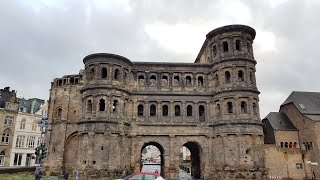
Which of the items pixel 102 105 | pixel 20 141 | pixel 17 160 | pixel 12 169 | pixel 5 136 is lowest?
pixel 12 169

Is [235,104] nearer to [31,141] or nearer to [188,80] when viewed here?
[188,80]

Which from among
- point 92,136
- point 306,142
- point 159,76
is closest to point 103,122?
point 92,136

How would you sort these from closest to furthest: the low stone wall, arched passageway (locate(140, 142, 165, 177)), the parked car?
the parked car, arched passageway (locate(140, 142, 165, 177)), the low stone wall

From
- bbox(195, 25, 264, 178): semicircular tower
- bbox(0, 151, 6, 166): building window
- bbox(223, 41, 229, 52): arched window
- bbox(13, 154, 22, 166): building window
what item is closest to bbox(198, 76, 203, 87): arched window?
bbox(195, 25, 264, 178): semicircular tower

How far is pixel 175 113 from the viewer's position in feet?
120

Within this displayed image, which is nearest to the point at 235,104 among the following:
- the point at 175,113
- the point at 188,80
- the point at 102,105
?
the point at 188,80

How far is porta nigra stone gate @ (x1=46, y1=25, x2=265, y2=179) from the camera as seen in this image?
3238cm

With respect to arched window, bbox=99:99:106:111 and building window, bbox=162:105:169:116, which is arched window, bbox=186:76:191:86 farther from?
arched window, bbox=99:99:106:111

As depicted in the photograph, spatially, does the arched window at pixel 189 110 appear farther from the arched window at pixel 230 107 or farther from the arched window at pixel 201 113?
the arched window at pixel 230 107

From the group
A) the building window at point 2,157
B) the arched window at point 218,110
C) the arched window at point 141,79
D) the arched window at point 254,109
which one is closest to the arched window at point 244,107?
the arched window at point 254,109

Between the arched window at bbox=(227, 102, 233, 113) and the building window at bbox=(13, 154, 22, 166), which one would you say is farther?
the building window at bbox=(13, 154, 22, 166)

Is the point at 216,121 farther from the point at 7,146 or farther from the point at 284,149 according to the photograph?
the point at 7,146

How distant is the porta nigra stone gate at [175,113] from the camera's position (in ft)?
106

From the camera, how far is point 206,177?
111 ft
